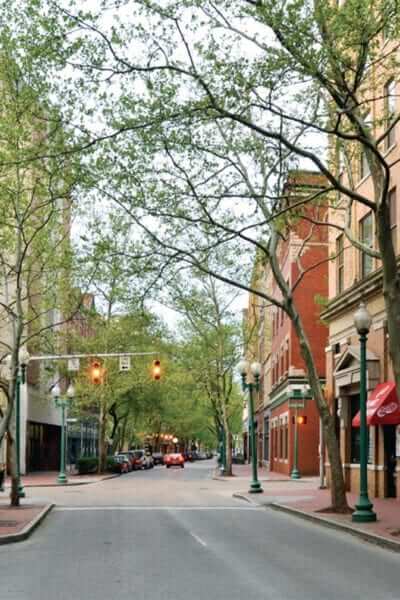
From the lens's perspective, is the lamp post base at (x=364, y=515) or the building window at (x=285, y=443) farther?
the building window at (x=285, y=443)

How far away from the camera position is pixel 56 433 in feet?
239

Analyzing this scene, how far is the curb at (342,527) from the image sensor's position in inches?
635

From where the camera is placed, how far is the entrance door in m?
27.8

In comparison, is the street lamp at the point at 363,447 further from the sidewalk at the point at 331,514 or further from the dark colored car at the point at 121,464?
the dark colored car at the point at 121,464

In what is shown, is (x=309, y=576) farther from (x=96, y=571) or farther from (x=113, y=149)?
(x=113, y=149)

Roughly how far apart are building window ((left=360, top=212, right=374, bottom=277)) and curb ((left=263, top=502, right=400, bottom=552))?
8771 millimetres

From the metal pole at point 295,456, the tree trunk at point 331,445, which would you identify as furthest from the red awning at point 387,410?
the metal pole at point 295,456

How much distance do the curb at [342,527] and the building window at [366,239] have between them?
28.8ft

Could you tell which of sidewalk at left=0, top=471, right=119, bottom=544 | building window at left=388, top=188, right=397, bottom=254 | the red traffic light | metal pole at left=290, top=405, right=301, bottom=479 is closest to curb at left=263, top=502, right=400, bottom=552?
sidewalk at left=0, top=471, right=119, bottom=544

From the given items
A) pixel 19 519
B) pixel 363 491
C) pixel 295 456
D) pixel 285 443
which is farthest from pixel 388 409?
pixel 285 443

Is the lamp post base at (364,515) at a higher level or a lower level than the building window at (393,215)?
lower

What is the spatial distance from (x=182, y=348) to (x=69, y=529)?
38813 mm

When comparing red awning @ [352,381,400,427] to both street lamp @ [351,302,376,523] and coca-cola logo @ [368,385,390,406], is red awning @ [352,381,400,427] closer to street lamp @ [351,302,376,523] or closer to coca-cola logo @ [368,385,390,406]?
coca-cola logo @ [368,385,390,406]

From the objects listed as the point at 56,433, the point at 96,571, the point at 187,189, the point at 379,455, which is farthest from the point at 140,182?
the point at 56,433
